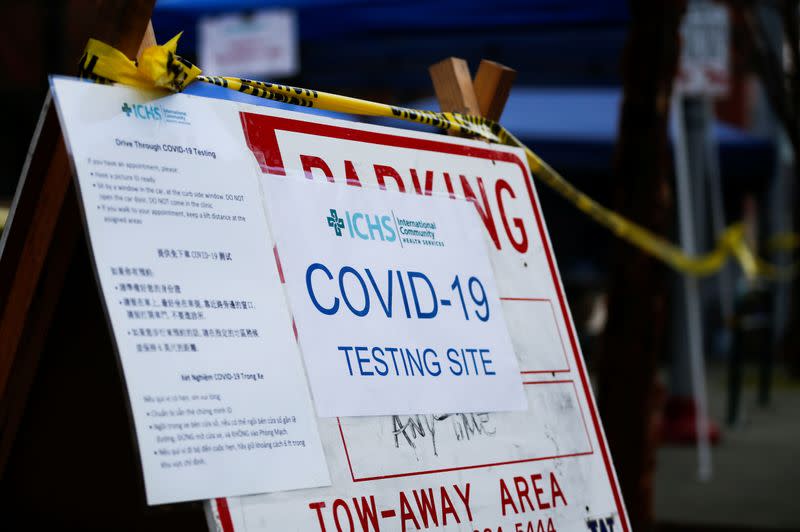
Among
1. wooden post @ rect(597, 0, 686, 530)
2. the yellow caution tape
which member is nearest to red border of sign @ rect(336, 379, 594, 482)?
the yellow caution tape

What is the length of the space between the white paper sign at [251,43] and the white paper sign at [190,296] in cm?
517

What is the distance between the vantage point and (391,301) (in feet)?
6.56

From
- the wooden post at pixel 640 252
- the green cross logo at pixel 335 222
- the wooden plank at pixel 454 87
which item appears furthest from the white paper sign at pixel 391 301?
the wooden post at pixel 640 252

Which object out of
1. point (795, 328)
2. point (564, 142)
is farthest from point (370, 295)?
point (795, 328)

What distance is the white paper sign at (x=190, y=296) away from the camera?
159cm

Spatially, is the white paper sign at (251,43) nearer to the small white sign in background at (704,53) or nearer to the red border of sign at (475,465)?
the small white sign in background at (704,53)

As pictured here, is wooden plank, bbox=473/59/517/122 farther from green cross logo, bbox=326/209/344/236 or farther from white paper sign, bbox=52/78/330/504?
white paper sign, bbox=52/78/330/504

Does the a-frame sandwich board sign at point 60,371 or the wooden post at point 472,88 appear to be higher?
the wooden post at point 472,88

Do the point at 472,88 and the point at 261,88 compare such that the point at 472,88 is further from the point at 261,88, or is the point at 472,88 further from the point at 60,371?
the point at 60,371

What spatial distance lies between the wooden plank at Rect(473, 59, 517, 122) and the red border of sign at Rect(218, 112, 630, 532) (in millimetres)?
125

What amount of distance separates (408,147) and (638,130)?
236 centimetres

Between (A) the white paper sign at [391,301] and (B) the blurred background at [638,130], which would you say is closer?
(A) the white paper sign at [391,301]

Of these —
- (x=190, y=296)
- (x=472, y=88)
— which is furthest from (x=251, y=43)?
(x=190, y=296)

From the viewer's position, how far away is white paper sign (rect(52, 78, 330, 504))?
1590mm
